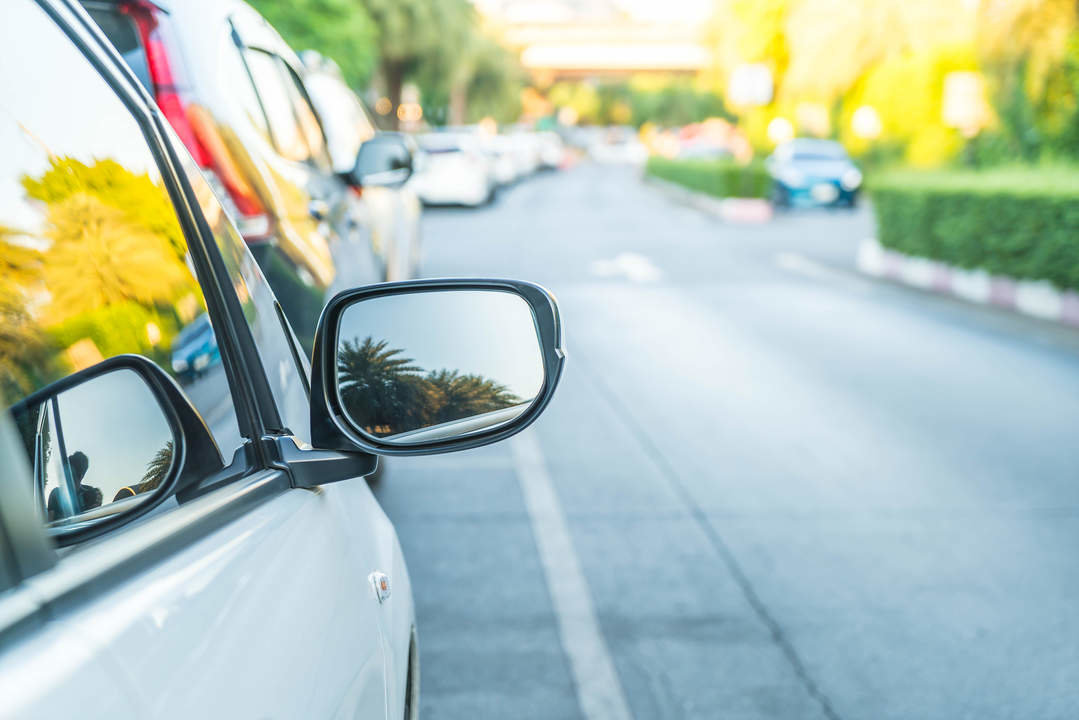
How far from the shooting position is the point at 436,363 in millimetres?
1783

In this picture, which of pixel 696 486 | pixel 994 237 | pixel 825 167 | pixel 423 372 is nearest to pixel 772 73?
pixel 825 167

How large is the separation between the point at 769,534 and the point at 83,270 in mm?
3961

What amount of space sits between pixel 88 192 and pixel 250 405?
402mm

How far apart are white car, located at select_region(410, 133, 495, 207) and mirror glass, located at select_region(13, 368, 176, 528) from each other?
24.4 metres

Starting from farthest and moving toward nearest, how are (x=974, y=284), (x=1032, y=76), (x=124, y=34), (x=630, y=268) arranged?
(x=630, y=268) → (x=1032, y=76) → (x=974, y=284) → (x=124, y=34)

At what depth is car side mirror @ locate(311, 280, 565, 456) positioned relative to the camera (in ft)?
5.62

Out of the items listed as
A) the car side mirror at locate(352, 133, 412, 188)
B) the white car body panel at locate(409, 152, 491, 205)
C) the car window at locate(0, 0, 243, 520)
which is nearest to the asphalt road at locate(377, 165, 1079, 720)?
the car side mirror at locate(352, 133, 412, 188)

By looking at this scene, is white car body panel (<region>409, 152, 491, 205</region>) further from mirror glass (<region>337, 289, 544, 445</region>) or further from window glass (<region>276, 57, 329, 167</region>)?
mirror glass (<region>337, 289, 544, 445</region>)

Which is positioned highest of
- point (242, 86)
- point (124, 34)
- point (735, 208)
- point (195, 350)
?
point (124, 34)

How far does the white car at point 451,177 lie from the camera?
25906 millimetres

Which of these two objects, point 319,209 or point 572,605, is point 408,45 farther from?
point 572,605

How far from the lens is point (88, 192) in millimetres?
1446

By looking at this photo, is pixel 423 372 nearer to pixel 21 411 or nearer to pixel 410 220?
pixel 21 411

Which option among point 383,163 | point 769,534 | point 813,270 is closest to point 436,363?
point 769,534
